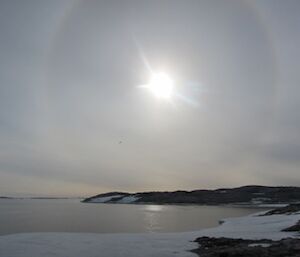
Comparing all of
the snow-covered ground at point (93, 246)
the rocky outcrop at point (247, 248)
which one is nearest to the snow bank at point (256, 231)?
the snow-covered ground at point (93, 246)

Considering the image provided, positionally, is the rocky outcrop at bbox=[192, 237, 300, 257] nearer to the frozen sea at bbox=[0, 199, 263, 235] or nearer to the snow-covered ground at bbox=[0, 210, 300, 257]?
the snow-covered ground at bbox=[0, 210, 300, 257]

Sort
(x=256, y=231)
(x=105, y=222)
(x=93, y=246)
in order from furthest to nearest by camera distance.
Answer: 1. (x=105, y=222)
2. (x=256, y=231)
3. (x=93, y=246)

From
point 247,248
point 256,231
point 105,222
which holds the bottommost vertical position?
point 247,248

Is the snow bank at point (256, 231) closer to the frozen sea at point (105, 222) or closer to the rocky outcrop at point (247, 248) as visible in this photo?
the rocky outcrop at point (247, 248)

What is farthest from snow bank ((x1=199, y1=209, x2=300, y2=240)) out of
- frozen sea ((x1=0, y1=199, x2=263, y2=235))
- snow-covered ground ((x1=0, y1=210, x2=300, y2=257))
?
frozen sea ((x1=0, y1=199, x2=263, y2=235))

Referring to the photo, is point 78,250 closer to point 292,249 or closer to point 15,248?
point 15,248

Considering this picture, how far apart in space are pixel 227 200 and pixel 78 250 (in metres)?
175

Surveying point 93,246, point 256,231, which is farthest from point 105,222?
point 93,246

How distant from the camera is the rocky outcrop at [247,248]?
26625mm

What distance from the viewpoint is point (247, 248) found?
2855cm

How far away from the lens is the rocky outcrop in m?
26.6

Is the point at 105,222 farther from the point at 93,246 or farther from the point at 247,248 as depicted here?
the point at 247,248

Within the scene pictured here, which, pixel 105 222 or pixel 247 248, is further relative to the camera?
pixel 105 222

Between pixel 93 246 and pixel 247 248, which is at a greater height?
pixel 93 246
